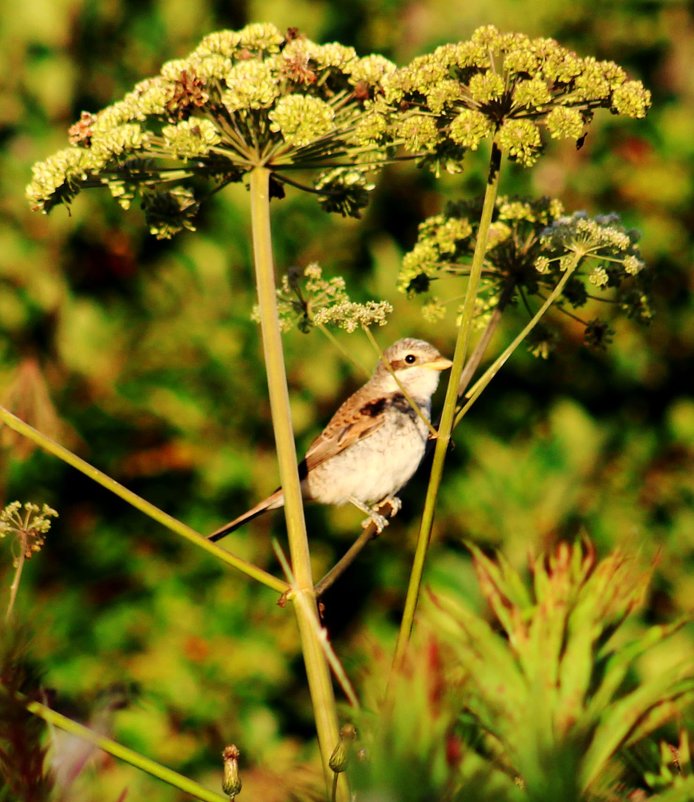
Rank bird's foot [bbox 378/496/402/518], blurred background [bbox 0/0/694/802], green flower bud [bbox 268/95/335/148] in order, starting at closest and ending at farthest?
1. green flower bud [bbox 268/95/335/148]
2. bird's foot [bbox 378/496/402/518]
3. blurred background [bbox 0/0/694/802]

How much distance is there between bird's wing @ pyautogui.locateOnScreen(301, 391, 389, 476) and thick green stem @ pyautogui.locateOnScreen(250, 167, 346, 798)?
2.16 meters

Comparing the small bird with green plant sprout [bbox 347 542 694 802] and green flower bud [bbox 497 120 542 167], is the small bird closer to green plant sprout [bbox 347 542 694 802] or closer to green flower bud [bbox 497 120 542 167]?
green flower bud [bbox 497 120 542 167]

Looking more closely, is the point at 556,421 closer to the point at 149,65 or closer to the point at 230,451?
the point at 230,451

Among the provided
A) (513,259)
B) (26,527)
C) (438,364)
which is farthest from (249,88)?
(438,364)

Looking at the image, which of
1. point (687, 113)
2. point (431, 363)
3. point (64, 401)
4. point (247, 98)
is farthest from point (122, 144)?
point (687, 113)

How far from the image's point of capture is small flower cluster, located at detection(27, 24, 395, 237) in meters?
1.96

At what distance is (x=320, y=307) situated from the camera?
2236 mm

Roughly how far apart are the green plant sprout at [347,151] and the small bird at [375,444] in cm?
154

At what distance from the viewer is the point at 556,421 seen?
5.78 metres

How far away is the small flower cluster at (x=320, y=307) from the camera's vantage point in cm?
201

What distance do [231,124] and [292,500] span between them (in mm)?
687

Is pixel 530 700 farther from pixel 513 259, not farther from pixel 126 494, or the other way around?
pixel 513 259

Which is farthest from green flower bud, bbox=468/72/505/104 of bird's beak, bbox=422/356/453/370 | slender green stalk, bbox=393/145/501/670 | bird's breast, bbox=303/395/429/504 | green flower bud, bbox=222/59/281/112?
bird's breast, bbox=303/395/429/504

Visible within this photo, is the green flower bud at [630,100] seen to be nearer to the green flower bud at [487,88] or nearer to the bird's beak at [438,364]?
the green flower bud at [487,88]
